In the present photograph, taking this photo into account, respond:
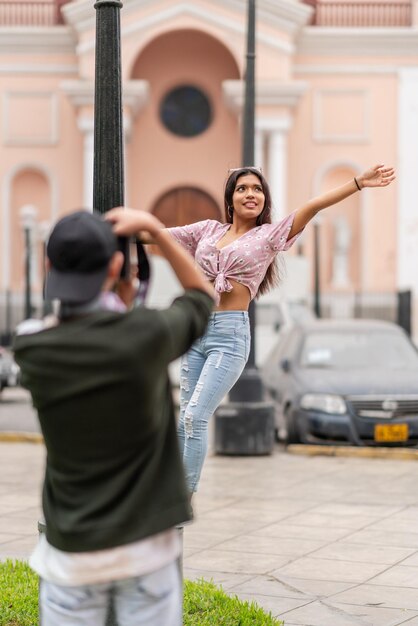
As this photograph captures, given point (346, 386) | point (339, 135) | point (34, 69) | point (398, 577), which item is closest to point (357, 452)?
point (346, 386)

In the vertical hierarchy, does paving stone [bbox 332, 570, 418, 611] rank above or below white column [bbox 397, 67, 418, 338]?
below

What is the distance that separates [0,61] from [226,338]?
35.3m

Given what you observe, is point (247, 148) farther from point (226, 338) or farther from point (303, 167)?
point (303, 167)

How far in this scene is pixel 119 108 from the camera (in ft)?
16.6

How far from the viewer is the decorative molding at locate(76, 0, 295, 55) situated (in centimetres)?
3766

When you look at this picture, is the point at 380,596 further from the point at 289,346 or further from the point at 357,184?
the point at 289,346

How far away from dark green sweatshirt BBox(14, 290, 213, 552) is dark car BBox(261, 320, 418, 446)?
9.41 metres

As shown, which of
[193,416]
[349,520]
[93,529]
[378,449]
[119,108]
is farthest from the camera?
[378,449]

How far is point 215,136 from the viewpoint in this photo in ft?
132

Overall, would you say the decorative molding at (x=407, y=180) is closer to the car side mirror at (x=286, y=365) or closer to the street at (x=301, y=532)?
the car side mirror at (x=286, y=365)

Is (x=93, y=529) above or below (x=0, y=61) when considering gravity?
below

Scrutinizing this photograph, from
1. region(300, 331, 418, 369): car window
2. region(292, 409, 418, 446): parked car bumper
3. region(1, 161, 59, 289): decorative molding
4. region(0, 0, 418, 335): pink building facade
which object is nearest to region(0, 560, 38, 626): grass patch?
region(292, 409, 418, 446): parked car bumper

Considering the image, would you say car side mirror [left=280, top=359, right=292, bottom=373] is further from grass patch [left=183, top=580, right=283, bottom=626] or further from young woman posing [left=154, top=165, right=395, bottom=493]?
grass patch [left=183, top=580, right=283, bottom=626]

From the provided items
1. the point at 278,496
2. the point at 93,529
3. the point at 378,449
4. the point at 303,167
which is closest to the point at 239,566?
the point at 278,496
